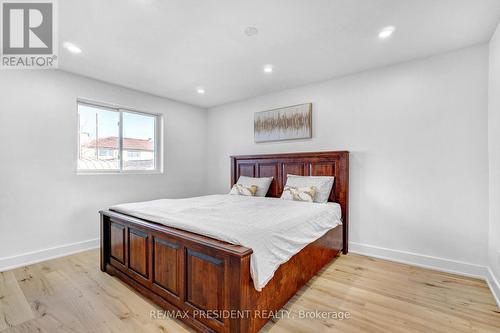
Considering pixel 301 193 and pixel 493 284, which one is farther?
pixel 301 193

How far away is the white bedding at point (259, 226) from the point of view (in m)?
1.59

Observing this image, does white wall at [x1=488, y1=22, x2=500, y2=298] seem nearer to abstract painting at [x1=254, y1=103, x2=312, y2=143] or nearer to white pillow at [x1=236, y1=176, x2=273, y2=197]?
abstract painting at [x1=254, y1=103, x2=312, y2=143]

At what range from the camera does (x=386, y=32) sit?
90.0 inches

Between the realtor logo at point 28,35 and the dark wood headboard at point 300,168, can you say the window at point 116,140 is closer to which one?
the realtor logo at point 28,35

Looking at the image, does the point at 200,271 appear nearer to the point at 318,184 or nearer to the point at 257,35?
the point at 318,184

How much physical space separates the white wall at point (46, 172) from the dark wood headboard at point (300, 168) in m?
1.92

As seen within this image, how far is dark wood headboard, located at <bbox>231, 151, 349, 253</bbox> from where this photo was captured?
10.6 ft

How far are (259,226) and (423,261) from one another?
232 cm

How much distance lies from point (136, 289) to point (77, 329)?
0.56 m

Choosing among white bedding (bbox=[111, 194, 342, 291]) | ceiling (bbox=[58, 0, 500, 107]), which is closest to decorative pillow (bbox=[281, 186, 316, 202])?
white bedding (bbox=[111, 194, 342, 291])

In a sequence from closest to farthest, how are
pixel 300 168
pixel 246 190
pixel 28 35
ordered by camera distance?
pixel 28 35
pixel 300 168
pixel 246 190

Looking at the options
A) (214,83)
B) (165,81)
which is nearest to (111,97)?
(165,81)

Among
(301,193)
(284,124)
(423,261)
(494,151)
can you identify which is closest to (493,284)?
(423,261)

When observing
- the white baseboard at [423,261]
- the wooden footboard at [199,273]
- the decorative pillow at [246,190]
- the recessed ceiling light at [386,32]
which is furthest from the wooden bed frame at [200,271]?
the recessed ceiling light at [386,32]
